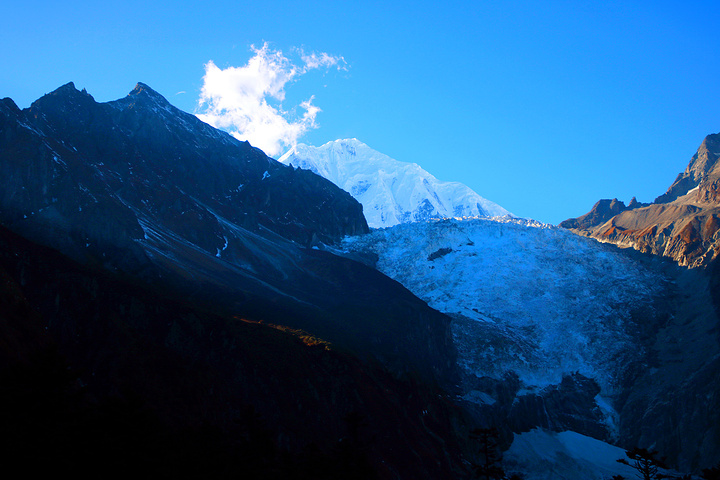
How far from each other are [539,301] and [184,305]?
112267mm

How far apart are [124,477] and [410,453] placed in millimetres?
58531

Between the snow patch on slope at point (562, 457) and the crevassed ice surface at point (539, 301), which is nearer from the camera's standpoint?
the snow patch on slope at point (562, 457)

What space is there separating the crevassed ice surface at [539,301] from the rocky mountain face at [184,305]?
17.0 metres

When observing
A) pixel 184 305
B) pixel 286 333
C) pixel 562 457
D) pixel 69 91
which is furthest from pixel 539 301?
pixel 69 91

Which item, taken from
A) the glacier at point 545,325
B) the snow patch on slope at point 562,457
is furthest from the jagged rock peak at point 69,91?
the snow patch on slope at point 562,457

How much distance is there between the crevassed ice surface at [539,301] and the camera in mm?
139750

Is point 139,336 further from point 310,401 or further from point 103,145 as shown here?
point 103,145

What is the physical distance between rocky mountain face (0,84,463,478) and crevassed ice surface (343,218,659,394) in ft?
55.7

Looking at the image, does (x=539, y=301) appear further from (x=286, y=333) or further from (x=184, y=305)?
(x=184, y=305)

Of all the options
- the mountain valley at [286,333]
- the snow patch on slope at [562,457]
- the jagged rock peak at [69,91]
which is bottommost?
the snow patch on slope at [562,457]

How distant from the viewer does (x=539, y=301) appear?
167750 mm

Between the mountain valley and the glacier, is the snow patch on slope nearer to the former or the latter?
the glacier

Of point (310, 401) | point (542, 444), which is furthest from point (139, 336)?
point (542, 444)

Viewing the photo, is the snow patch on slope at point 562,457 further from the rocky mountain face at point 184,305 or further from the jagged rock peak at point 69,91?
the jagged rock peak at point 69,91
